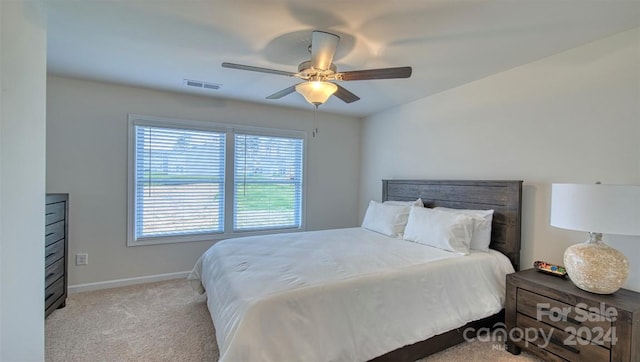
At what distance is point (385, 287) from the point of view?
2.00 meters

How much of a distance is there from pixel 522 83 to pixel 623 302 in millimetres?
1892

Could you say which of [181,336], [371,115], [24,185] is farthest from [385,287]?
[371,115]

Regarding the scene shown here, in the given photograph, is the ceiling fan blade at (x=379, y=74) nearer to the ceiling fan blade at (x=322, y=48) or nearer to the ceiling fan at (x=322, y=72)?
the ceiling fan at (x=322, y=72)

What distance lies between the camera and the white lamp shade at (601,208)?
1.69 meters

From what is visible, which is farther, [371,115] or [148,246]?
[371,115]

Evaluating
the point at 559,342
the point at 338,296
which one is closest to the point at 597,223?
the point at 559,342

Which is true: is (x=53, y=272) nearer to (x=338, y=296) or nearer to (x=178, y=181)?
(x=178, y=181)

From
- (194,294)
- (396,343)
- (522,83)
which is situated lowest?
(194,294)

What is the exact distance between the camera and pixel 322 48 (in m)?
2.00

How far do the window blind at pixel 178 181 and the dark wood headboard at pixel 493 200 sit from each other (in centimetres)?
278

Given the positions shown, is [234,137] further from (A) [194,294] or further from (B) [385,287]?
(B) [385,287]

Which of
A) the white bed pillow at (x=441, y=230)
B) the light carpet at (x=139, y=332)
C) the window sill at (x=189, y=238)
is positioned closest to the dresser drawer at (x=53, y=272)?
the light carpet at (x=139, y=332)

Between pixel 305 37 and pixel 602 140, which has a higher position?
pixel 305 37

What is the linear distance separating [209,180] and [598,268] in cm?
396
